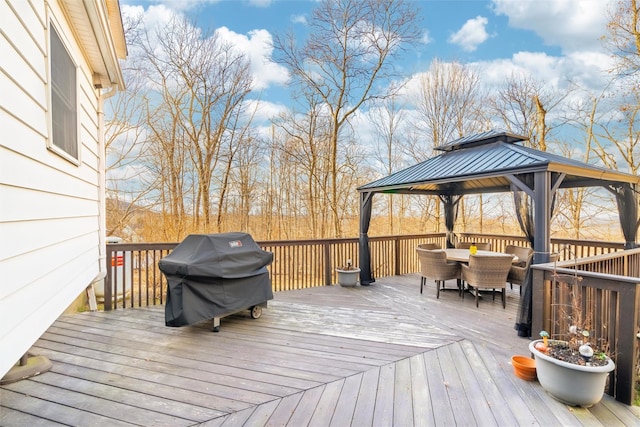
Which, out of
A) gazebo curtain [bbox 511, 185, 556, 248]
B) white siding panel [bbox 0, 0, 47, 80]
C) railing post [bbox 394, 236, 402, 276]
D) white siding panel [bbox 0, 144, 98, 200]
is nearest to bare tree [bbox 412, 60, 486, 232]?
railing post [bbox 394, 236, 402, 276]

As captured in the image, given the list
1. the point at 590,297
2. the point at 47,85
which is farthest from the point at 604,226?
the point at 47,85

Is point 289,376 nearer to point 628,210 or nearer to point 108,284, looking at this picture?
point 108,284

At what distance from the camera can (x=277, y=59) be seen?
9.91 meters

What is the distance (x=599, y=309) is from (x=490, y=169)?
7.94 ft

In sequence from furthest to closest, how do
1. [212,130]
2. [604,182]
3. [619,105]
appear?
[212,130]
[619,105]
[604,182]

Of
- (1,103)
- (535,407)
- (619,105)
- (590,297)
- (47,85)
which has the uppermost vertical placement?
(619,105)

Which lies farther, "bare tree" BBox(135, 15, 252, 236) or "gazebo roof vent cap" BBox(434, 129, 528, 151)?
"bare tree" BBox(135, 15, 252, 236)

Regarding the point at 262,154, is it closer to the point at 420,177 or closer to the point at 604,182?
the point at 420,177

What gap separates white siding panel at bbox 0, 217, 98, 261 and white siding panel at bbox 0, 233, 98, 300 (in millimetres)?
36

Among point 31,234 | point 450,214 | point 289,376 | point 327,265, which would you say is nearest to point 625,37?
point 450,214

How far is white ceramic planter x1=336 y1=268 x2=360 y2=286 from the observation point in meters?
6.16

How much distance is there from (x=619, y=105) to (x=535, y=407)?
9.93 meters

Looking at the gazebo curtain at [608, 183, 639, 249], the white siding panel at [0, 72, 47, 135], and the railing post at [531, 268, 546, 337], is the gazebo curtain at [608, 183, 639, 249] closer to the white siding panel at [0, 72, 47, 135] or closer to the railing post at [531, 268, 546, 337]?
the railing post at [531, 268, 546, 337]

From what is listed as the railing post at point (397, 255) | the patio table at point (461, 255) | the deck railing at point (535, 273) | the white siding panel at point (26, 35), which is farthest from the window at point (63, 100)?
the railing post at point (397, 255)
